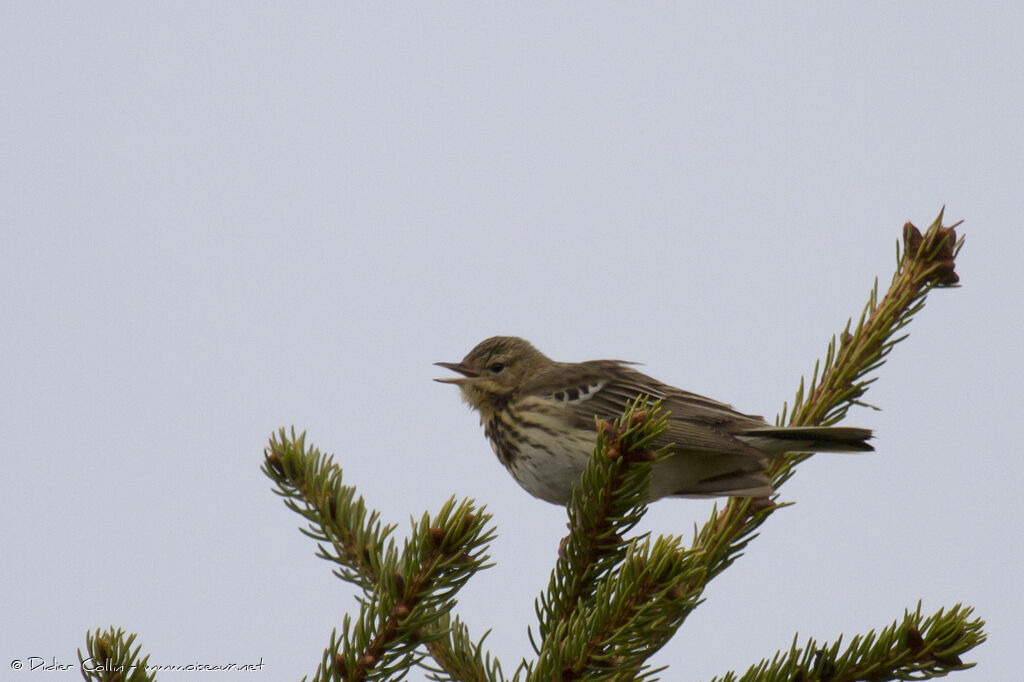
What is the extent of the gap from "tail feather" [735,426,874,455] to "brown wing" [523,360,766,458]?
0.07 metres

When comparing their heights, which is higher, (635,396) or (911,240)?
(635,396)

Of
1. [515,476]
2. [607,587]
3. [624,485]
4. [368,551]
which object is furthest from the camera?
[515,476]

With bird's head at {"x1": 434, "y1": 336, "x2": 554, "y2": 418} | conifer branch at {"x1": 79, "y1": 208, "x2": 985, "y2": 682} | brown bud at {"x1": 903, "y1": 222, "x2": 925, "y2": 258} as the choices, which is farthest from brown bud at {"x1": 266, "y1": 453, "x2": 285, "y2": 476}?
brown bud at {"x1": 903, "y1": 222, "x2": 925, "y2": 258}

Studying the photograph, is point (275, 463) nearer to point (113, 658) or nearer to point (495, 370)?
point (113, 658)

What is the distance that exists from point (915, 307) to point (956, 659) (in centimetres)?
156

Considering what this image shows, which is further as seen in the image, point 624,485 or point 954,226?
point 954,226

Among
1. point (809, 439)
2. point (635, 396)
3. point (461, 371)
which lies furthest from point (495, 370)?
point (809, 439)

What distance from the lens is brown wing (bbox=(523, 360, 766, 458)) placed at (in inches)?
169

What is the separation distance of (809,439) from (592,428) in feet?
4.57

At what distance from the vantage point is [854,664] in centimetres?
285

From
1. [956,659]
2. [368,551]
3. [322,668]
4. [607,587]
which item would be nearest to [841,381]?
[956,659]

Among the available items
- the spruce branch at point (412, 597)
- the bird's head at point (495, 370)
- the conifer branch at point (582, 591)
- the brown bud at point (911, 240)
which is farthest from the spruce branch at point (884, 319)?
the bird's head at point (495, 370)

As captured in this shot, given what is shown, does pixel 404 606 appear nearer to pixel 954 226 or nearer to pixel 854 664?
pixel 854 664

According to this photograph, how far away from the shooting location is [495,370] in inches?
243
